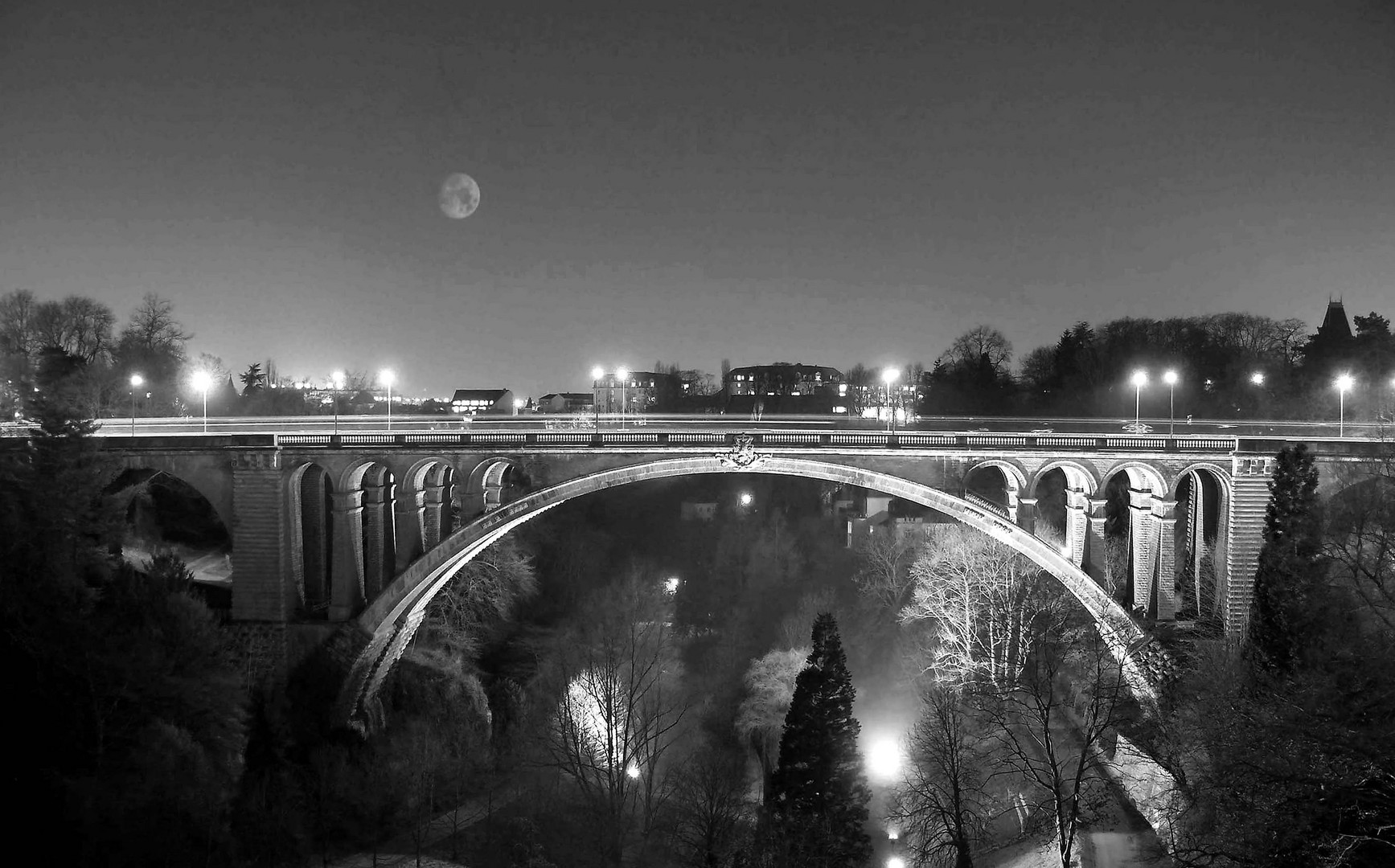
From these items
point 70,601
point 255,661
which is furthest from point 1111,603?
point 70,601

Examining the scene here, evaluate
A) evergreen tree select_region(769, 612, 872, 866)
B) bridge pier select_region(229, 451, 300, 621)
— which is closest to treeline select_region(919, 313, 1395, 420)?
evergreen tree select_region(769, 612, 872, 866)

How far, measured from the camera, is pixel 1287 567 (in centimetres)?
1631

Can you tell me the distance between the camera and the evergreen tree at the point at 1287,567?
16.1m

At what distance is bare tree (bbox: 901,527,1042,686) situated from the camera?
22500 mm

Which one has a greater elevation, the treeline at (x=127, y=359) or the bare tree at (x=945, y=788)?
the treeline at (x=127, y=359)

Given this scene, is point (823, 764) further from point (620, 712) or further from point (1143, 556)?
point (1143, 556)

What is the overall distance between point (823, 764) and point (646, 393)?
135 feet

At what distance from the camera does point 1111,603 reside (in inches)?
744

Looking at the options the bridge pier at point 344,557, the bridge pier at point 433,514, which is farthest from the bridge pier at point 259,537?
the bridge pier at point 433,514

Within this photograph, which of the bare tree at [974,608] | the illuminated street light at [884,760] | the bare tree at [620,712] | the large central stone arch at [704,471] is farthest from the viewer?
the illuminated street light at [884,760]

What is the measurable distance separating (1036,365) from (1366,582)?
39.1m

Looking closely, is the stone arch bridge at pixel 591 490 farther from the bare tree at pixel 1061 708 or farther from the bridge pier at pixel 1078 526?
the bare tree at pixel 1061 708

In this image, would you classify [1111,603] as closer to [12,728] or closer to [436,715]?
[436,715]

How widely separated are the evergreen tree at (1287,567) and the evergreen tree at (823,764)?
902 cm
